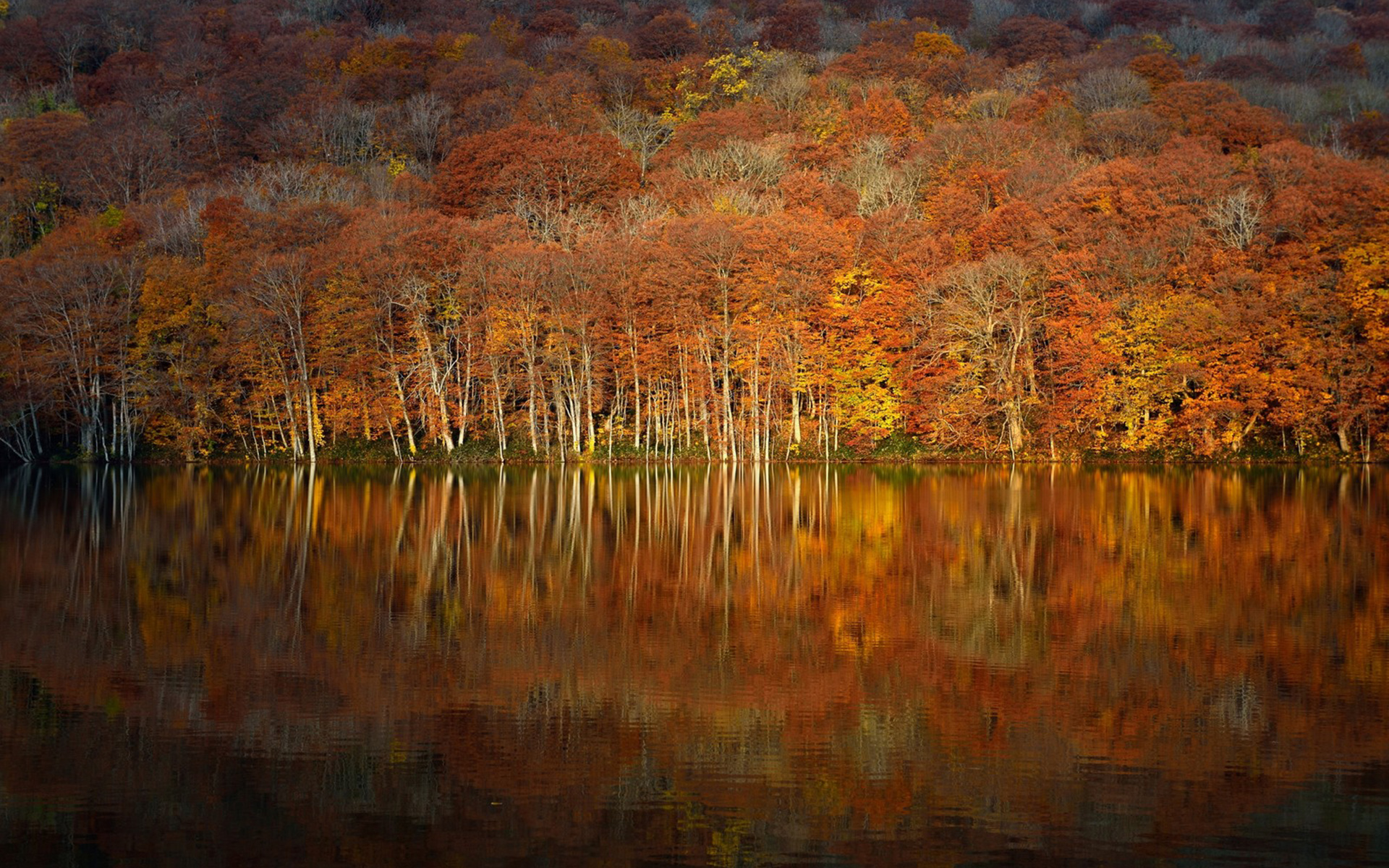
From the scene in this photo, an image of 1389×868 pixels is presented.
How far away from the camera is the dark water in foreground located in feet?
26.9

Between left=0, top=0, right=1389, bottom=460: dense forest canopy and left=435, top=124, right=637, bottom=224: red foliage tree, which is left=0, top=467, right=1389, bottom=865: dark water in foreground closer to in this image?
left=0, top=0, right=1389, bottom=460: dense forest canopy

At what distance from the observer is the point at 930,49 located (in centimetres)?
10662

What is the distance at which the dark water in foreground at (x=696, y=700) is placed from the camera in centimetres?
821

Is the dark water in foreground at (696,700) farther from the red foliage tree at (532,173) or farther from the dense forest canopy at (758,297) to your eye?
the red foliage tree at (532,173)

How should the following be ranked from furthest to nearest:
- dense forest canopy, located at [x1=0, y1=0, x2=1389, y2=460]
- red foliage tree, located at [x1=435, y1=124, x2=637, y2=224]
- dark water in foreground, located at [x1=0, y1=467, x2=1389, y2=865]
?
1. red foliage tree, located at [x1=435, y1=124, x2=637, y2=224]
2. dense forest canopy, located at [x1=0, y1=0, x2=1389, y2=460]
3. dark water in foreground, located at [x1=0, y1=467, x2=1389, y2=865]

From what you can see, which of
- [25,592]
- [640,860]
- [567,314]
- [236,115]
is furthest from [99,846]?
[236,115]

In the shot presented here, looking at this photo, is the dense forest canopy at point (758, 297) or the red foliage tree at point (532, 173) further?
the red foliage tree at point (532, 173)

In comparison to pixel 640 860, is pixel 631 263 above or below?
above

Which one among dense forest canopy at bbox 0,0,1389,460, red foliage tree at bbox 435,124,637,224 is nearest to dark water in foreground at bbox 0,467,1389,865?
dense forest canopy at bbox 0,0,1389,460

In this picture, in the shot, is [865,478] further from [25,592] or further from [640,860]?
[640,860]

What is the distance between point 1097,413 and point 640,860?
169 ft

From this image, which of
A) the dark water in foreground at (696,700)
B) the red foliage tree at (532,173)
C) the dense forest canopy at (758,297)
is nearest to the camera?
the dark water in foreground at (696,700)

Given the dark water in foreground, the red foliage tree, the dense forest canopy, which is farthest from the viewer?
the red foliage tree

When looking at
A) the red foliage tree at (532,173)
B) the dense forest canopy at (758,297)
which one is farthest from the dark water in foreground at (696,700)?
the red foliage tree at (532,173)
